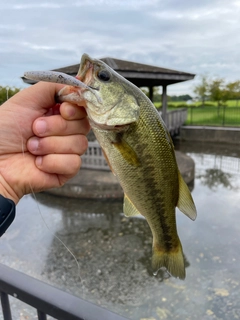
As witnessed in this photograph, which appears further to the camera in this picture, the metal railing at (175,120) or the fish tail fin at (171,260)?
the metal railing at (175,120)

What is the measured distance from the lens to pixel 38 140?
1.13 metres

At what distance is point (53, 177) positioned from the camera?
1260 millimetres

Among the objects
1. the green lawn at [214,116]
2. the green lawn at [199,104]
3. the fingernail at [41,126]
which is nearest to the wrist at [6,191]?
the fingernail at [41,126]

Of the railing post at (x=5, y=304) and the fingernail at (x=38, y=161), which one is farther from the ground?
the fingernail at (x=38, y=161)

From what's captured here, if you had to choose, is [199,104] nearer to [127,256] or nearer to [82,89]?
[127,256]

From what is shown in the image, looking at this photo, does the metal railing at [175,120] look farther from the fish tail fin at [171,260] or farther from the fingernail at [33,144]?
the fingernail at [33,144]

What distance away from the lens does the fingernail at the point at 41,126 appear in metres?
1.09

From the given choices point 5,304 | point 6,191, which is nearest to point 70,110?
point 6,191

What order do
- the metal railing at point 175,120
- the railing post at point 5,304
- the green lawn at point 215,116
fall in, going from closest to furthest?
the railing post at point 5,304 < the metal railing at point 175,120 < the green lawn at point 215,116

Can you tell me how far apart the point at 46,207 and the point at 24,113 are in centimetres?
529

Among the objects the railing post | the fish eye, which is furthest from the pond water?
the fish eye

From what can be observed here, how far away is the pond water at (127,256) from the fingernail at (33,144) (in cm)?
117

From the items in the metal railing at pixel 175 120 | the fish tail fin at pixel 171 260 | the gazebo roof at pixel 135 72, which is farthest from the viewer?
the metal railing at pixel 175 120

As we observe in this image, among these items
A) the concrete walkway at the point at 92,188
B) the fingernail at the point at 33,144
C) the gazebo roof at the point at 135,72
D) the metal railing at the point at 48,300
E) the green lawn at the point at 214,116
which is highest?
the gazebo roof at the point at 135,72
